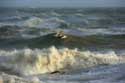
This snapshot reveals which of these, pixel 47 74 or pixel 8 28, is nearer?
pixel 47 74

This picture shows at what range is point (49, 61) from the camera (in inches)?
655

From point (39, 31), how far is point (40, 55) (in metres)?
16.5

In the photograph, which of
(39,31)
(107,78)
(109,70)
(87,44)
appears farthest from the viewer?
(39,31)

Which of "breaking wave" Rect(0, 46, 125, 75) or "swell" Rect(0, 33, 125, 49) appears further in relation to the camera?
"swell" Rect(0, 33, 125, 49)

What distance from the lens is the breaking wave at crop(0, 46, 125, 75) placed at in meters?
15.7

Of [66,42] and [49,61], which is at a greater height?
[49,61]

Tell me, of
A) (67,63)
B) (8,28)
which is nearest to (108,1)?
(8,28)

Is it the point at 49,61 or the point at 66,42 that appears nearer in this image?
the point at 49,61

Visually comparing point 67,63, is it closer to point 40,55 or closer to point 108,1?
point 40,55

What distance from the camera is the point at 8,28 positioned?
114 ft

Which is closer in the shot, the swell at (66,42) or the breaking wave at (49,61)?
the breaking wave at (49,61)

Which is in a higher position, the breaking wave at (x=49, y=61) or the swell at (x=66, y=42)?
the breaking wave at (x=49, y=61)

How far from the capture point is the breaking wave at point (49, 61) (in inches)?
617

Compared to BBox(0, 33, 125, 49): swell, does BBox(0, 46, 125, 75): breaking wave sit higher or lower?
higher
